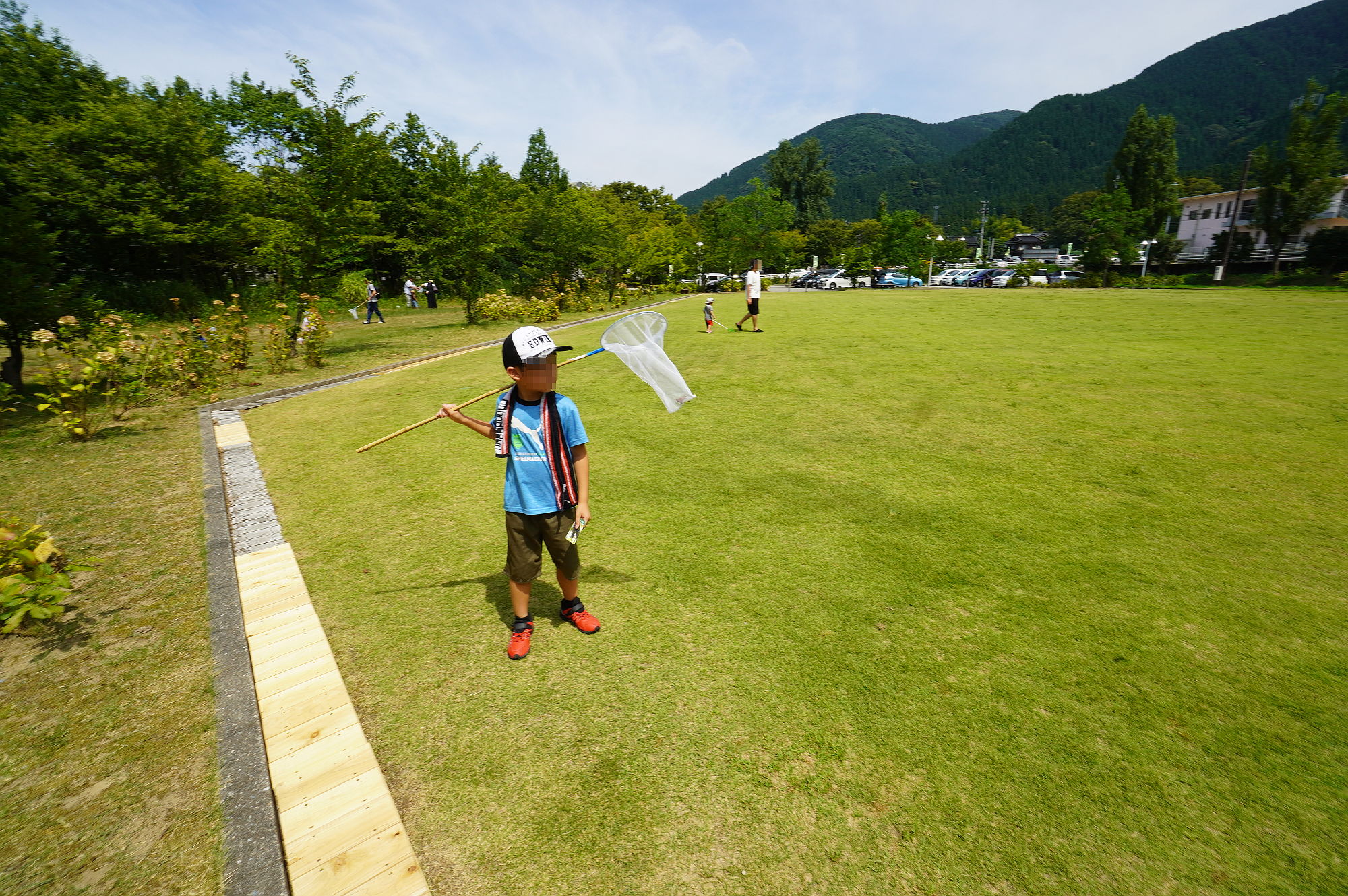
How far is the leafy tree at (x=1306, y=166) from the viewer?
3434 centimetres

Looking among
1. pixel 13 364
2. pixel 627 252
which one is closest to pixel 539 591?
pixel 13 364

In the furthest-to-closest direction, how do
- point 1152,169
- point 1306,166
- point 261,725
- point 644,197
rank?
point 644,197 < point 1152,169 < point 1306,166 < point 261,725

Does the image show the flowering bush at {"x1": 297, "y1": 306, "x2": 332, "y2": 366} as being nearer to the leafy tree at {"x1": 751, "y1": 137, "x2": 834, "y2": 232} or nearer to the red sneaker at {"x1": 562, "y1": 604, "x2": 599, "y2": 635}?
the red sneaker at {"x1": 562, "y1": 604, "x2": 599, "y2": 635}

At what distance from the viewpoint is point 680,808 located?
8.76 ft

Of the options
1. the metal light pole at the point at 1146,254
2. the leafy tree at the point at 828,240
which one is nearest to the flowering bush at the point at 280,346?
the metal light pole at the point at 1146,254

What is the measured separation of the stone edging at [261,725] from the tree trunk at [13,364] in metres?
7.46

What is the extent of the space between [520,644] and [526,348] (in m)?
1.92

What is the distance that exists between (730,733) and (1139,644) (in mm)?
2709

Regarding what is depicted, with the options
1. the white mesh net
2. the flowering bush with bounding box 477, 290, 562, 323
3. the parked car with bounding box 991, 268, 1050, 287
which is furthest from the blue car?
the white mesh net

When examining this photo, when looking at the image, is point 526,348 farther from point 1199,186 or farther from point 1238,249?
point 1199,186

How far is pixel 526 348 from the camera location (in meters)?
3.42

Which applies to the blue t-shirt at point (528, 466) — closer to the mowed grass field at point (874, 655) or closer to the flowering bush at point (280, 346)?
the mowed grass field at point (874, 655)

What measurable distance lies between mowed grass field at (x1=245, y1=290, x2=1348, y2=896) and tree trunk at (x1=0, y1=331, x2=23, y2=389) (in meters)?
6.57

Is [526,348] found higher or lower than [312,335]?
higher
